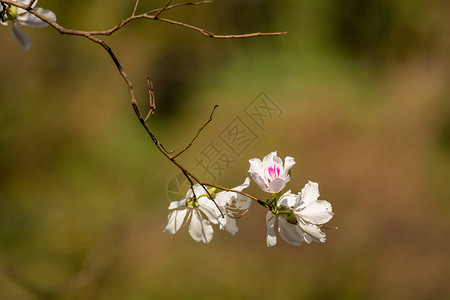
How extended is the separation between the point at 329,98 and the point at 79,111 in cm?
98

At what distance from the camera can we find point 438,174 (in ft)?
5.87

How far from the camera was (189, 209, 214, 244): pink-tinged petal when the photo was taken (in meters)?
0.43

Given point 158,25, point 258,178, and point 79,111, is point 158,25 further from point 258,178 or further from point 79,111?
point 258,178

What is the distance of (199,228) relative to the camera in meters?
0.43

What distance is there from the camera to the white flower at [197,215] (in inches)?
17.0

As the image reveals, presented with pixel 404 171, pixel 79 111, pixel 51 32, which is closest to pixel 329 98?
pixel 404 171

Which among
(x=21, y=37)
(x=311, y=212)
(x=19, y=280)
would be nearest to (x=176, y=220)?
(x=311, y=212)

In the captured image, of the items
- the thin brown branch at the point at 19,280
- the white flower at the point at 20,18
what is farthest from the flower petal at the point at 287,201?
the thin brown branch at the point at 19,280

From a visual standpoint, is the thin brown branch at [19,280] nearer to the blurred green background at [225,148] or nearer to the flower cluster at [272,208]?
the blurred green background at [225,148]

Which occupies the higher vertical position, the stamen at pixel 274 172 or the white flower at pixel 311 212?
the stamen at pixel 274 172

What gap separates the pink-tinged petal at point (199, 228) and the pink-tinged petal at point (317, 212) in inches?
3.7

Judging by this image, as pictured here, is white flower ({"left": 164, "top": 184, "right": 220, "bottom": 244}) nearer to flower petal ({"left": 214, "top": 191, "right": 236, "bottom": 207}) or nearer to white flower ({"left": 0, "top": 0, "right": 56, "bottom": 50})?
flower petal ({"left": 214, "top": 191, "right": 236, "bottom": 207})

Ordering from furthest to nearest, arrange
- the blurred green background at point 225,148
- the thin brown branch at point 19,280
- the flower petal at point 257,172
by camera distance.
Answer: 1. the blurred green background at point 225,148
2. the thin brown branch at point 19,280
3. the flower petal at point 257,172

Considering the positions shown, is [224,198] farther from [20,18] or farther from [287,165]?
[20,18]
